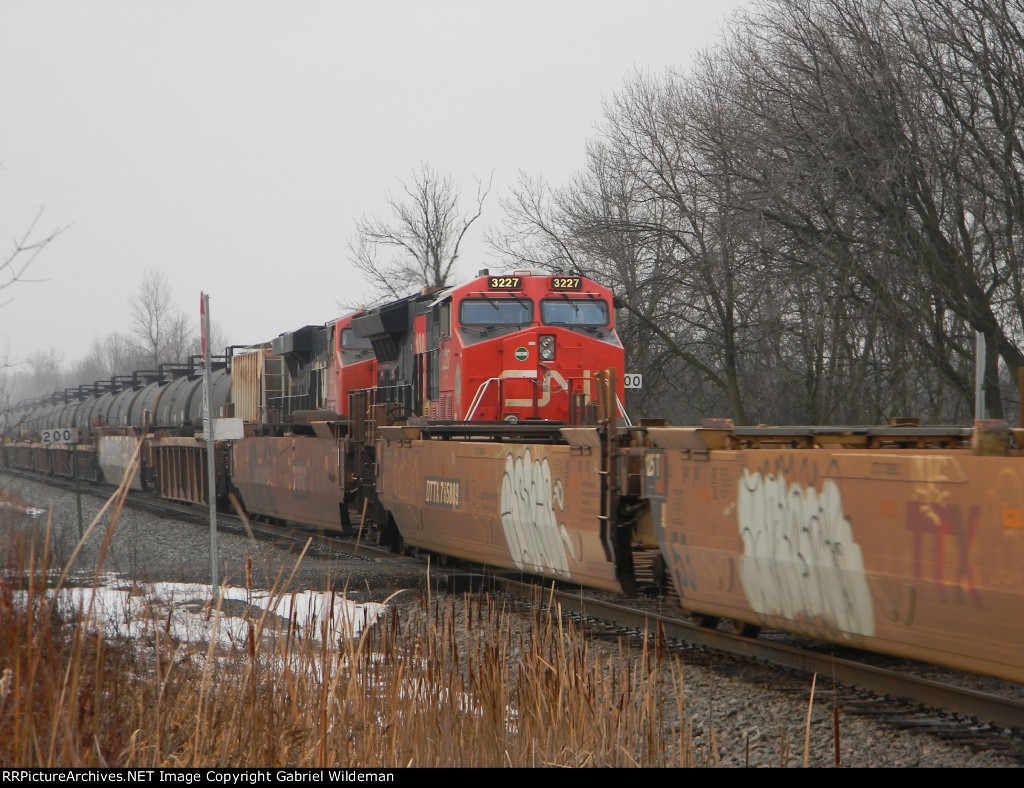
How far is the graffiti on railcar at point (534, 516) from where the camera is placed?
821 cm

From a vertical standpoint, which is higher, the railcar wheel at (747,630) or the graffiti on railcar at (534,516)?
the graffiti on railcar at (534,516)

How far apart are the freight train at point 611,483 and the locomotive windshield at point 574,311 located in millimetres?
25

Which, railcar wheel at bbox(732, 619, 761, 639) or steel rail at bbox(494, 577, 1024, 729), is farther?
railcar wheel at bbox(732, 619, 761, 639)

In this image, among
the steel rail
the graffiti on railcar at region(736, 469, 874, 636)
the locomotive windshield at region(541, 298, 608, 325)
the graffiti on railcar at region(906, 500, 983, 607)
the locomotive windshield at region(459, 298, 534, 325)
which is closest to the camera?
the graffiti on railcar at region(906, 500, 983, 607)

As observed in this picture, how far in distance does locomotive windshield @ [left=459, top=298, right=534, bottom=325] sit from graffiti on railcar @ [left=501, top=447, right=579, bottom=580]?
3258 mm

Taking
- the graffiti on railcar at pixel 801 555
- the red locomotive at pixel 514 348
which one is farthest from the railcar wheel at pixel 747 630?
the red locomotive at pixel 514 348

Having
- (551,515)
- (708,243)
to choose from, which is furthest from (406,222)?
(551,515)

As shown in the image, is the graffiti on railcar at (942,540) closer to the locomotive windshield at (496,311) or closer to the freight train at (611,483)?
the freight train at (611,483)

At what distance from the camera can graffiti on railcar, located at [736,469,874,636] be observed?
5.46 metres

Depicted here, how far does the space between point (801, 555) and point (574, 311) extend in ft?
22.6

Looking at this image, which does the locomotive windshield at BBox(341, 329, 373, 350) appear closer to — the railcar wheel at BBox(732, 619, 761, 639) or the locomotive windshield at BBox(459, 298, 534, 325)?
the locomotive windshield at BBox(459, 298, 534, 325)

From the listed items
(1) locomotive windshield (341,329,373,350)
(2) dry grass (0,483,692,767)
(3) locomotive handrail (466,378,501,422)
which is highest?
(1) locomotive windshield (341,329,373,350)

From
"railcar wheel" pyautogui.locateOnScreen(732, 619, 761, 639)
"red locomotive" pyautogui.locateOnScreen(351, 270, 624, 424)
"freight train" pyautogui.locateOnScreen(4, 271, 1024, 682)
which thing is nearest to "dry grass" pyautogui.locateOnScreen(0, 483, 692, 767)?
"freight train" pyautogui.locateOnScreen(4, 271, 1024, 682)
